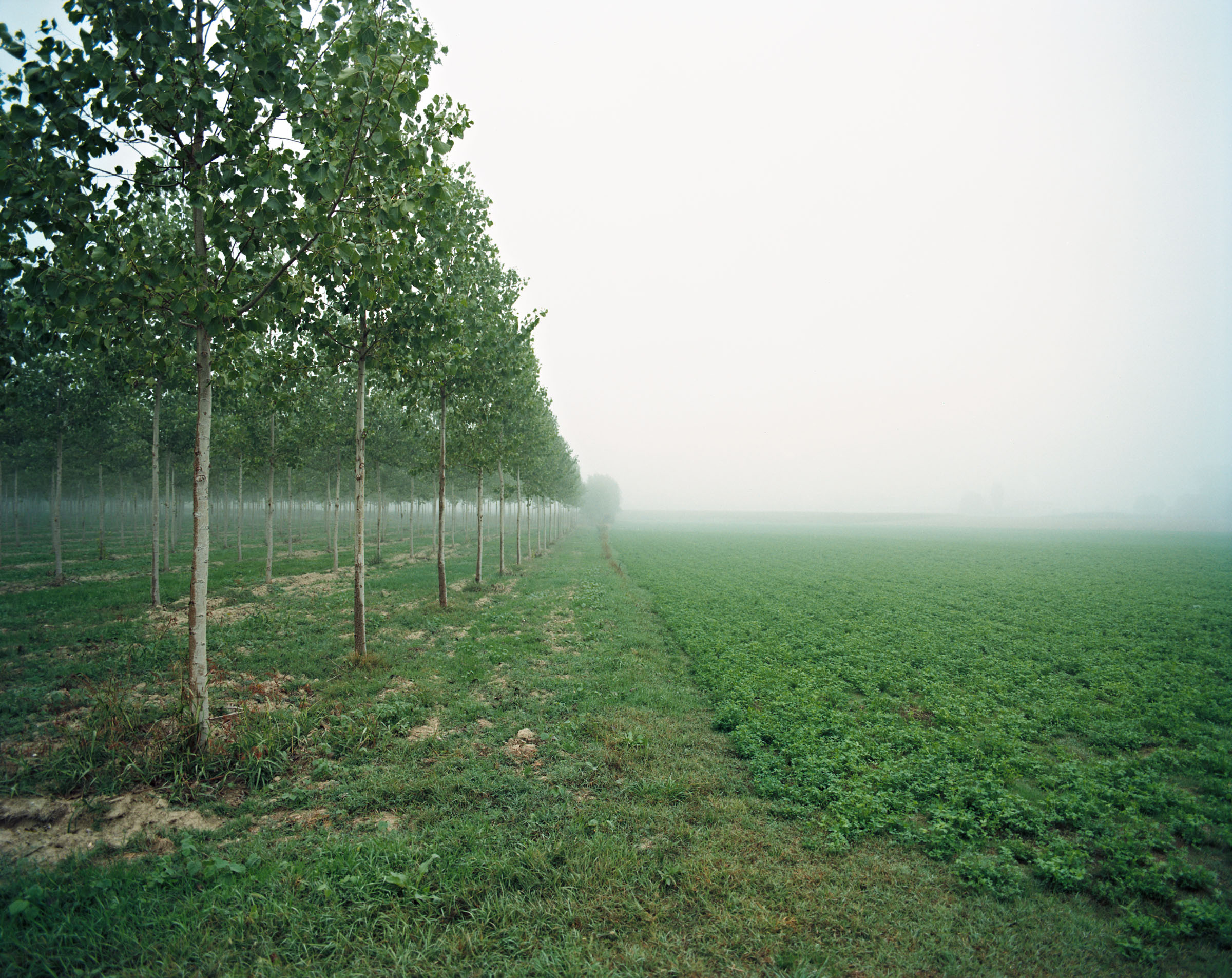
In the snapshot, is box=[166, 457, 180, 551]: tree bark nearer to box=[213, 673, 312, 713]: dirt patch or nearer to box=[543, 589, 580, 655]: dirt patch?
box=[213, 673, 312, 713]: dirt patch

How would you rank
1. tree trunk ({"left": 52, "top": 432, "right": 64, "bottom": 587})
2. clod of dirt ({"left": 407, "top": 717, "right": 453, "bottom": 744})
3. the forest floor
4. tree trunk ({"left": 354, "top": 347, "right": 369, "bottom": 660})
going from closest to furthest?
the forest floor → clod of dirt ({"left": 407, "top": 717, "right": 453, "bottom": 744}) → tree trunk ({"left": 354, "top": 347, "right": 369, "bottom": 660}) → tree trunk ({"left": 52, "top": 432, "right": 64, "bottom": 587})

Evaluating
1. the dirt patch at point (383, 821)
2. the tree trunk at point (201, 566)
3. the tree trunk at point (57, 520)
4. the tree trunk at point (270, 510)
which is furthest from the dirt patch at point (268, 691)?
the tree trunk at point (57, 520)

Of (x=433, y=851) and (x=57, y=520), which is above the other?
(x=57, y=520)

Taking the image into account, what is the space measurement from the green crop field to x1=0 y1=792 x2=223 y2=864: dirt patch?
24.4 ft

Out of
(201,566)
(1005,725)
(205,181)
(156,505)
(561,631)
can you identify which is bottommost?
(561,631)

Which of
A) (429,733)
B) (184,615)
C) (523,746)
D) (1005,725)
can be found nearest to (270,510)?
(184,615)

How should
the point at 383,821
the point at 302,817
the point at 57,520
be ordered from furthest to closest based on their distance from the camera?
the point at 57,520 → the point at 302,817 → the point at 383,821

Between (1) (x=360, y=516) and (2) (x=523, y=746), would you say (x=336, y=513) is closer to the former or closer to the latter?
(1) (x=360, y=516)

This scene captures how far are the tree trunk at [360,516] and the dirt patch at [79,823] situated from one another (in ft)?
17.3

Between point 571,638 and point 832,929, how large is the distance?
10769mm

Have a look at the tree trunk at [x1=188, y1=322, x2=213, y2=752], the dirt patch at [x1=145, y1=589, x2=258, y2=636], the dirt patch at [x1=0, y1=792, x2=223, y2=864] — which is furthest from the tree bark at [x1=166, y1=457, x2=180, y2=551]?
the dirt patch at [x1=0, y1=792, x2=223, y2=864]

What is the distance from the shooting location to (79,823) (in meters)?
5.53

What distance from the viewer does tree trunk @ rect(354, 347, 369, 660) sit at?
37.2 feet

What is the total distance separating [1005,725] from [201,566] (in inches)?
542
